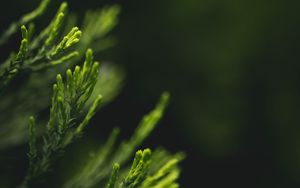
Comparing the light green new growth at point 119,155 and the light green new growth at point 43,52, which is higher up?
the light green new growth at point 43,52

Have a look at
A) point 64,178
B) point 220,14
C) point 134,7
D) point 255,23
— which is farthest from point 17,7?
point 255,23

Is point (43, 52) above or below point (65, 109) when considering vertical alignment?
above

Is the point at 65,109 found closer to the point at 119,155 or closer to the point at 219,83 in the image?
the point at 119,155

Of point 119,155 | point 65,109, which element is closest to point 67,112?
point 65,109

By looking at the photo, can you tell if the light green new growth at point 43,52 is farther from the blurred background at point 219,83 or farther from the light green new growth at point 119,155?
the blurred background at point 219,83

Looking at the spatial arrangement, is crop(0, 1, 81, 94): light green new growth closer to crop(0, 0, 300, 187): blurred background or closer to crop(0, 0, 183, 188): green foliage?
crop(0, 0, 183, 188): green foliage

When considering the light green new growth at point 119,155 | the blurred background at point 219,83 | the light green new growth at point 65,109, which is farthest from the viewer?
the blurred background at point 219,83

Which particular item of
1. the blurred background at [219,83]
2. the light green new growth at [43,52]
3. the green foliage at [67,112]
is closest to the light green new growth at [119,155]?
the green foliage at [67,112]

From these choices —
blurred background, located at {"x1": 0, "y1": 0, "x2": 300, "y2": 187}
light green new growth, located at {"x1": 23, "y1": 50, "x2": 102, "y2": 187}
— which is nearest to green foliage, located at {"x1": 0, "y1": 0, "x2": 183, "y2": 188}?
light green new growth, located at {"x1": 23, "y1": 50, "x2": 102, "y2": 187}

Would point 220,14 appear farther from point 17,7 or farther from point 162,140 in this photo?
point 17,7
